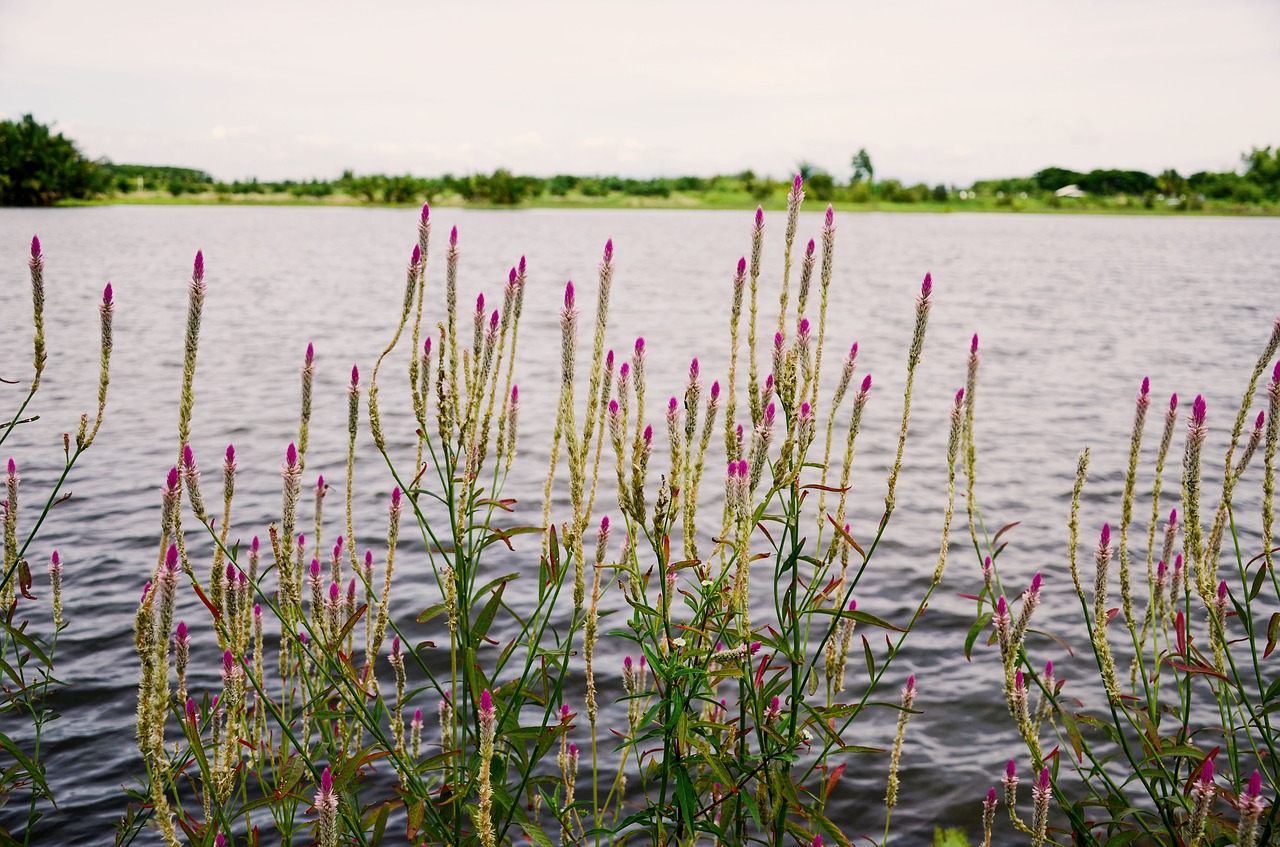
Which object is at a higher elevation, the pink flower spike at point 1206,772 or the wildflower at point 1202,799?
the pink flower spike at point 1206,772

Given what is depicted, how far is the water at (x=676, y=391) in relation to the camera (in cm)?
596

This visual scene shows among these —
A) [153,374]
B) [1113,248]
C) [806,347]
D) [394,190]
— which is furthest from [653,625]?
[394,190]

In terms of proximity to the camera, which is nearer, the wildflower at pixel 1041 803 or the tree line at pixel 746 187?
the wildflower at pixel 1041 803

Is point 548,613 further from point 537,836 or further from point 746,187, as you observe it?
point 746,187

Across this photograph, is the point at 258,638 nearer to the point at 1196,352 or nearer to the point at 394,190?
the point at 1196,352

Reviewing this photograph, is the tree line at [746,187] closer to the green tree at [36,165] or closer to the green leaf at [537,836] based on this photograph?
the green tree at [36,165]

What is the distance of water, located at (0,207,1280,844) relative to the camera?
5.96 metres

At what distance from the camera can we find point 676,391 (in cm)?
1438

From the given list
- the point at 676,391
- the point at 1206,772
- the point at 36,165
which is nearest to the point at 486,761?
the point at 1206,772

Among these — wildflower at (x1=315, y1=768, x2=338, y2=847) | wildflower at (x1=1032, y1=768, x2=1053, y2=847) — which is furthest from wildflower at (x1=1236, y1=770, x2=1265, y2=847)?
wildflower at (x1=315, y1=768, x2=338, y2=847)

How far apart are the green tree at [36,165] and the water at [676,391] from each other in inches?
1607

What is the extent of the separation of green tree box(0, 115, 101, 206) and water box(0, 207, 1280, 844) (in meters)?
40.8

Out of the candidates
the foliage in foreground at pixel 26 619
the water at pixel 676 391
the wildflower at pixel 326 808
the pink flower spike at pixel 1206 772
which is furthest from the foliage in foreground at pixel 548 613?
the water at pixel 676 391

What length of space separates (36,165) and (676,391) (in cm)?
7773
